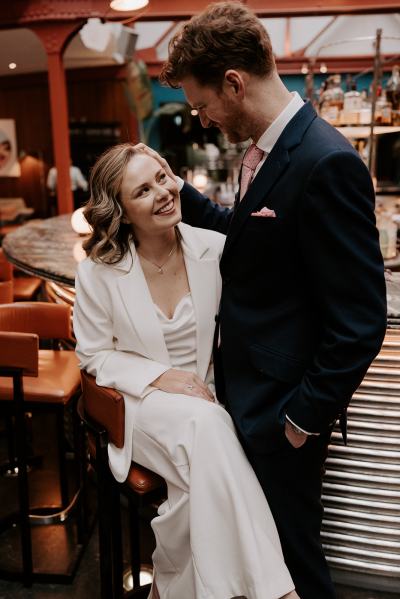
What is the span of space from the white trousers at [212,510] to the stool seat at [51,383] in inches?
29.7

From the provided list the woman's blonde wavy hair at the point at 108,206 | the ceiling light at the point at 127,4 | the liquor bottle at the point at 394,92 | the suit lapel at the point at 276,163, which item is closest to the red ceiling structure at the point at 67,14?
the ceiling light at the point at 127,4

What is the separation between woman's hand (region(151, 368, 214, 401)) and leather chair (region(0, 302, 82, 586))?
0.53m

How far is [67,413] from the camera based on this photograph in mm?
3514

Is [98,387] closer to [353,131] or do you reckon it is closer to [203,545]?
[203,545]

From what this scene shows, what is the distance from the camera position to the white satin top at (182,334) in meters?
1.89

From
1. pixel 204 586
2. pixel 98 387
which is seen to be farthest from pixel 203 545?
pixel 98 387

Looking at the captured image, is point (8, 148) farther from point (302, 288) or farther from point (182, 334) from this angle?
point (302, 288)

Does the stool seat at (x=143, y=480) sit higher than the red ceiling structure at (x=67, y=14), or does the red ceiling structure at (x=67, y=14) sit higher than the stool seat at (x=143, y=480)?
the red ceiling structure at (x=67, y=14)

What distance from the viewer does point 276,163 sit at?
4.95ft

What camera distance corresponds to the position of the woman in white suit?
162 cm

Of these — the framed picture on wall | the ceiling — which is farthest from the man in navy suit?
the framed picture on wall

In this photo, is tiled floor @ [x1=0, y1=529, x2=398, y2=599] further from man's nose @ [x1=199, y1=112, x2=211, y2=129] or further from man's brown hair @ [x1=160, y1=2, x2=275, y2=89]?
man's brown hair @ [x1=160, y1=2, x2=275, y2=89]

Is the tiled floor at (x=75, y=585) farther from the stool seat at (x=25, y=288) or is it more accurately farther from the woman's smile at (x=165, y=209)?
the stool seat at (x=25, y=288)

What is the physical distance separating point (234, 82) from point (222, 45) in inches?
3.6
